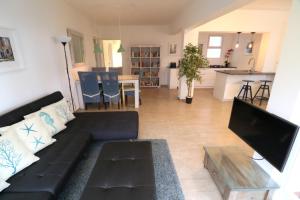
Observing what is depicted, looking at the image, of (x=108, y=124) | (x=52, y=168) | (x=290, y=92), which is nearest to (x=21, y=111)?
(x=52, y=168)

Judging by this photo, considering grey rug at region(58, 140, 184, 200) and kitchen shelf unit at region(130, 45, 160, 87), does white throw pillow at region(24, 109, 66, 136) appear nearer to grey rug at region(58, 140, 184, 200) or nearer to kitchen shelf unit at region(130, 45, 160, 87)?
grey rug at region(58, 140, 184, 200)

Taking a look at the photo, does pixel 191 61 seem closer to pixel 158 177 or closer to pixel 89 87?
pixel 89 87

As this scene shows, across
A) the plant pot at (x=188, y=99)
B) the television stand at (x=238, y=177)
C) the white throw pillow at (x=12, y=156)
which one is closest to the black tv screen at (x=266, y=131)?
the television stand at (x=238, y=177)

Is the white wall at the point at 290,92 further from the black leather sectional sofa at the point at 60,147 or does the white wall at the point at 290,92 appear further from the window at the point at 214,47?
the window at the point at 214,47

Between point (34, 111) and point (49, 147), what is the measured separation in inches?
23.9

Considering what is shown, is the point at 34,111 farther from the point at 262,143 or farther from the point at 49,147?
the point at 262,143

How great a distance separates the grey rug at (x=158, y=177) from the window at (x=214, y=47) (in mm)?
5756

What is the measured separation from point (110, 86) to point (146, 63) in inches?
133

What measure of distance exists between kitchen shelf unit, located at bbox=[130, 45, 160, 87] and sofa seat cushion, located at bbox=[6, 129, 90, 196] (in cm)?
520

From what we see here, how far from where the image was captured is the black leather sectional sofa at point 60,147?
1304 mm

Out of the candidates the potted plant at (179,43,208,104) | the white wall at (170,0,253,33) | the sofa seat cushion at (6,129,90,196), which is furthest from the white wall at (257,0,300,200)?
the potted plant at (179,43,208,104)

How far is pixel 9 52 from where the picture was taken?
2.03 metres

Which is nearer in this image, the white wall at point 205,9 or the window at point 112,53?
the white wall at point 205,9

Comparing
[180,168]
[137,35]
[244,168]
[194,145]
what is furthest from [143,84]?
[244,168]
